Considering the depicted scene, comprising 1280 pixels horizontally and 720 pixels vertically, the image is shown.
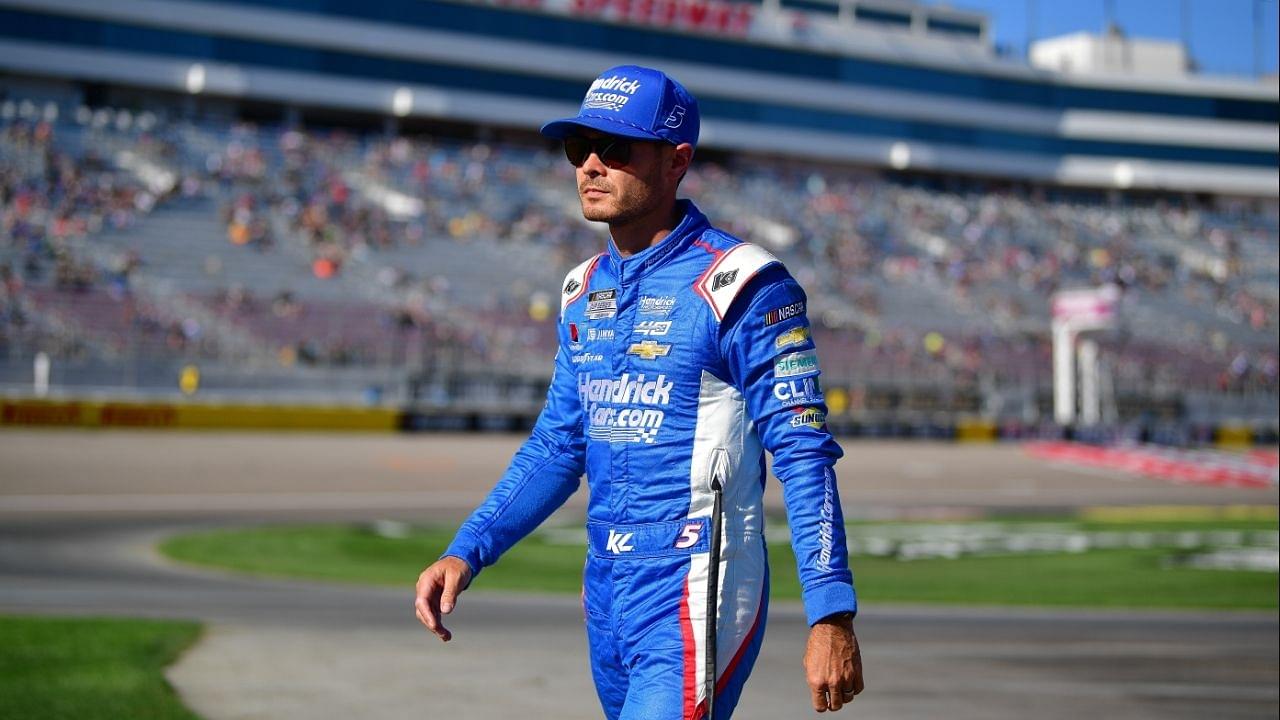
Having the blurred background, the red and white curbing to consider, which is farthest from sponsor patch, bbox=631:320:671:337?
the red and white curbing

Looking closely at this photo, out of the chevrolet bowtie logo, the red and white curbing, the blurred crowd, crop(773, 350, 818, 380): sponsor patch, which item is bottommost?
the red and white curbing

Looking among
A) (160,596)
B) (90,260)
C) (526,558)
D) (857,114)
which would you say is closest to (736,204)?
(857,114)

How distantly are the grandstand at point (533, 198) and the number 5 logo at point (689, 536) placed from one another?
10.3 m

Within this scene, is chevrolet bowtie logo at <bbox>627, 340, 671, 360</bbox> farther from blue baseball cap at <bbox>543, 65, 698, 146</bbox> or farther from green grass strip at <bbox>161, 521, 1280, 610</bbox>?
green grass strip at <bbox>161, 521, 1280, 610</bbox>

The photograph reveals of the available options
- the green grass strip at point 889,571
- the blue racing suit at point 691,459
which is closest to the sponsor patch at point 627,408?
the blue racing suit at point 691,459

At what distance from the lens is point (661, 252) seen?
332 cm

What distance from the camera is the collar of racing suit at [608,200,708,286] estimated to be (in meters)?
3.32

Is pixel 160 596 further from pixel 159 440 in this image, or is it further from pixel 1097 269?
pixel 1097 269

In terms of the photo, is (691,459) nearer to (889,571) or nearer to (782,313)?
(782,313)

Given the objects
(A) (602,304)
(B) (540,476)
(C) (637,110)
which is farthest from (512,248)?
(C) (637,110)

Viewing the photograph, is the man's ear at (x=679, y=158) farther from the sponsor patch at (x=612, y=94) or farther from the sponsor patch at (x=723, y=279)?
the sponsor patch at (x=723, y=279)

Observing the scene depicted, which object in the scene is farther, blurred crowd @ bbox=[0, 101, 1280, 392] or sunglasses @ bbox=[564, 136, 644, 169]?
blurred crowd @ bbox=[0, 101, 1280, 392]

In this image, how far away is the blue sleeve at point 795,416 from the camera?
9.51 feet

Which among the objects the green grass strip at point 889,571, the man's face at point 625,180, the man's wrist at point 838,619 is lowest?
the green grass strip at point 889,571
